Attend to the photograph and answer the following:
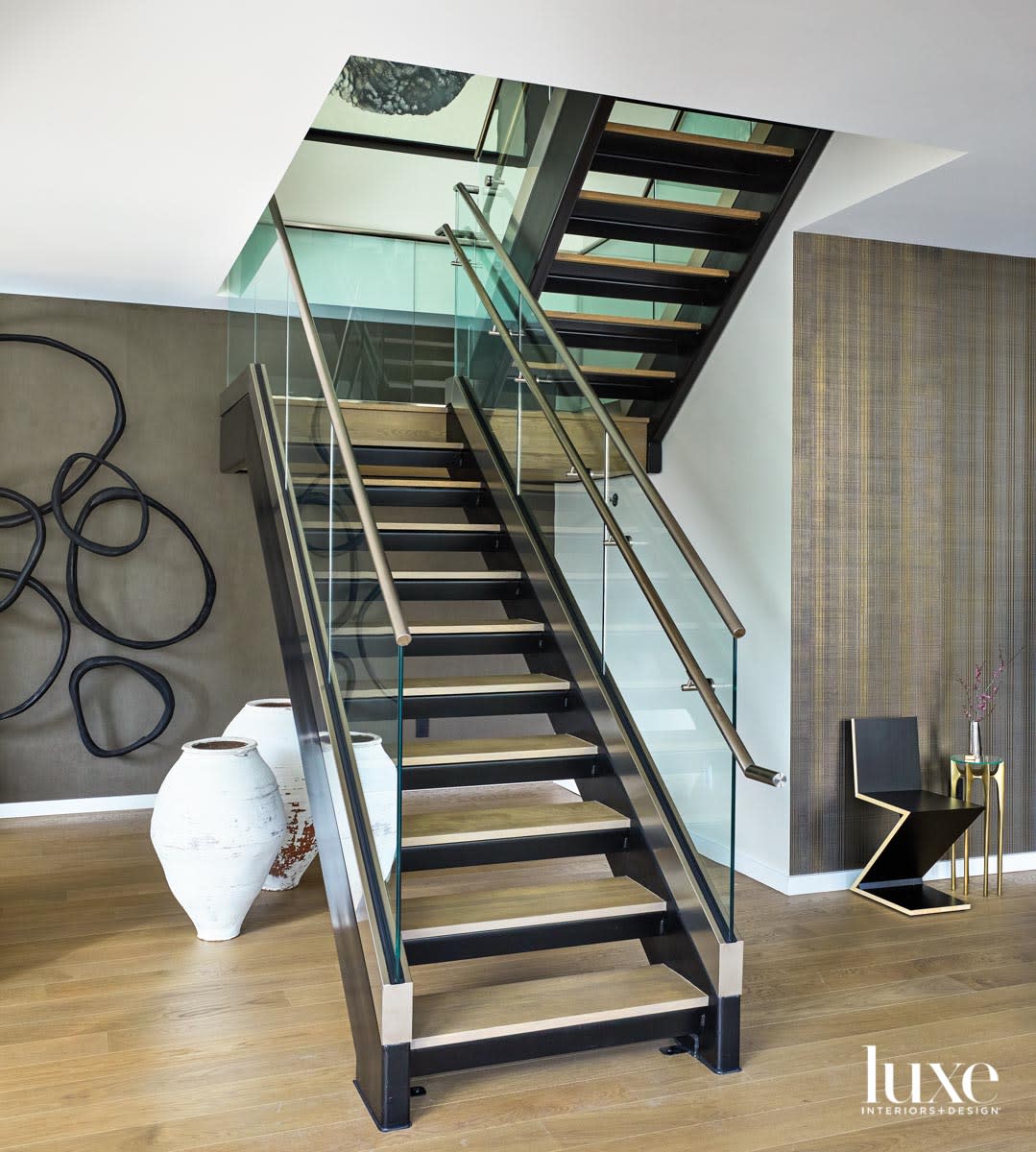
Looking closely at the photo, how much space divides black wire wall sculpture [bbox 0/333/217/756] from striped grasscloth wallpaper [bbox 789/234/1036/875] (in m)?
3.56

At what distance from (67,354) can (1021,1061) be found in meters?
5.73

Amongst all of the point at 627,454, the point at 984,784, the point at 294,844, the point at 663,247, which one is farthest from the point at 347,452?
the point at 984,784

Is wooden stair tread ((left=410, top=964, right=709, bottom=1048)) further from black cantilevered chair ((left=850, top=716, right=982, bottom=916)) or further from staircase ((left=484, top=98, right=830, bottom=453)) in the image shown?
staircase ((left=484, top=98, right=830, bottom=453))

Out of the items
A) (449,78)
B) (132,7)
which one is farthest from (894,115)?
(449,78)

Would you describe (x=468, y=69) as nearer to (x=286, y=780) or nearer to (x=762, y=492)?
(x=762, y=492)

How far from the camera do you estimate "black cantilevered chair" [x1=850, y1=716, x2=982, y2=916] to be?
4.55 metres

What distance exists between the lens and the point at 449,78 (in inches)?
273

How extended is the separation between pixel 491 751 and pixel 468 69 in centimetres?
216

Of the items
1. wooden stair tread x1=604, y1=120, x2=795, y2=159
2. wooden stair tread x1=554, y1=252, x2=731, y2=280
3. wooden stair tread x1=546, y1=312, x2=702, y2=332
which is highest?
wooden stair tread x1=604, y1=120, x2=795, y2=159

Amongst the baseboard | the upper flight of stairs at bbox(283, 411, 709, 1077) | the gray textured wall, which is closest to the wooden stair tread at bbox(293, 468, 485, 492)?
the upper flight of stairs at bbox(283, 411, 709, 1077)

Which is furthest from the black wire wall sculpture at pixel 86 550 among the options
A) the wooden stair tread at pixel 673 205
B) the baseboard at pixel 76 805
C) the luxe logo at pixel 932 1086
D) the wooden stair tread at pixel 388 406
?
the luxe logo at pixel 932 1086

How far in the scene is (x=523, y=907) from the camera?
132 inches

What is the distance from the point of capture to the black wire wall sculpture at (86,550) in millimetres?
6145

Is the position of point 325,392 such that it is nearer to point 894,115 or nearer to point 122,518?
point 894,115
